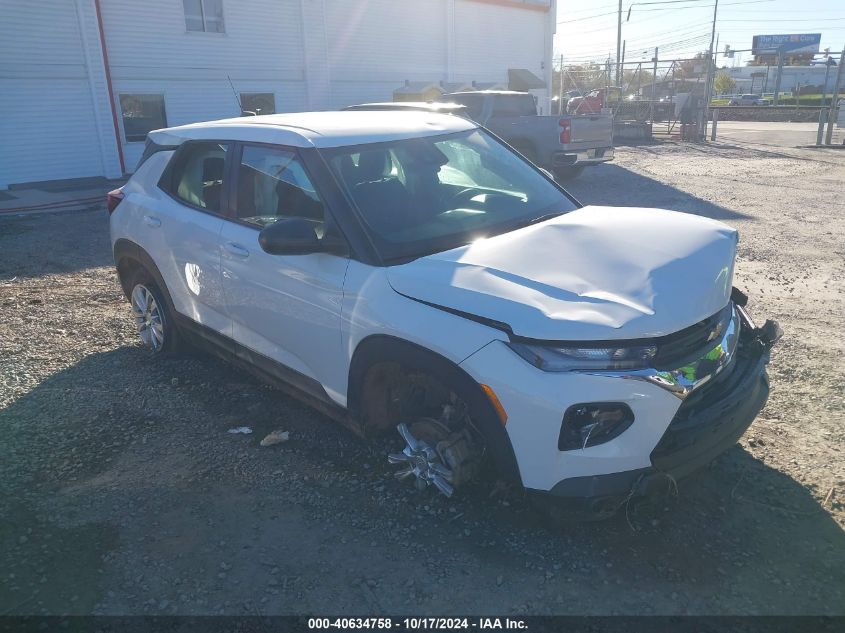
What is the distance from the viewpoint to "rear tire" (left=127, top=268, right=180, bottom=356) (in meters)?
4.98

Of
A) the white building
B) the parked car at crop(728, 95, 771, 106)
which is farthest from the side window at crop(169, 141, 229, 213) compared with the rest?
the parked car at crop(728, 95, 771, 106)

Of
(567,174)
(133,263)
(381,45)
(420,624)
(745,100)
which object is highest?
(381,45)

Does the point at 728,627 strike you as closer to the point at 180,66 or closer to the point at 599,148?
the point at 599,148

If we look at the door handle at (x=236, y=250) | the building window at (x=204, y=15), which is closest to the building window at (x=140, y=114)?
the building window at (x=204, y=15)

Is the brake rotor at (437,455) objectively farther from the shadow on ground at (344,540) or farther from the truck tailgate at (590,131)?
the truck tailgate at (590,131)

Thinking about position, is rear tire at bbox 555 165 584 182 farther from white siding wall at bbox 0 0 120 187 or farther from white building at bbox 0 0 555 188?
white siding wall at bbox 0 0 120 187

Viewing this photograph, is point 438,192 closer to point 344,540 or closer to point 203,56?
point 344,540

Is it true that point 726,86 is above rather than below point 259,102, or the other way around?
above

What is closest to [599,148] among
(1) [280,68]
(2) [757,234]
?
(2) [757,234]

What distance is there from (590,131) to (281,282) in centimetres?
1072

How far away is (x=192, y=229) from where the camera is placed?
169 inches

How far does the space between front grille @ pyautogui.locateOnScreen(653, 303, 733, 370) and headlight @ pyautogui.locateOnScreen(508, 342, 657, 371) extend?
0.08 metres

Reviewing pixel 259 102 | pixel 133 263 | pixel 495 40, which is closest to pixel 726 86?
pixel 495 40

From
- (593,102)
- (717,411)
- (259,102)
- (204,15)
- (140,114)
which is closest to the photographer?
(717,411)
